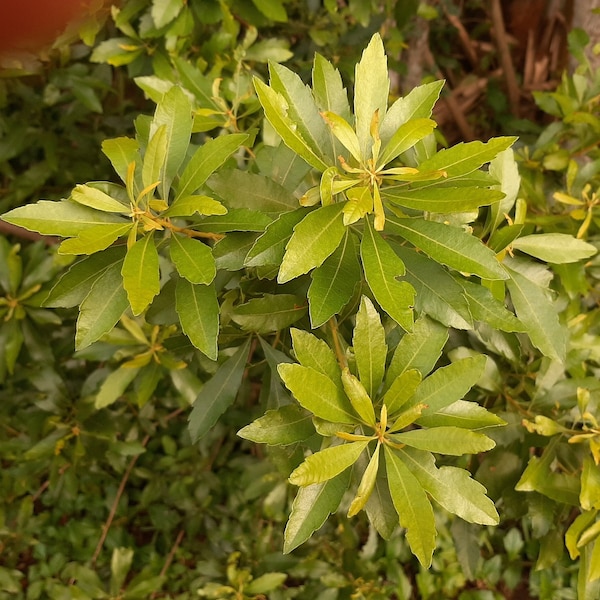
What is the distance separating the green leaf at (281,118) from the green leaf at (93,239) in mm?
246

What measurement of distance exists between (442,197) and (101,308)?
49 cm

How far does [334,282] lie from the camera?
77 cm

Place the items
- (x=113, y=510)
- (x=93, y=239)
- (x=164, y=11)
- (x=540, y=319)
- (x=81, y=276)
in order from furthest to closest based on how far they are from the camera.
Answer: (x=113, y=510) → (x=164, y=11) → (x=540, y=319) → (x=81, y=276) → (x=93, y=239)

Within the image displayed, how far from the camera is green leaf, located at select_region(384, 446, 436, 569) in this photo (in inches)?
29.0

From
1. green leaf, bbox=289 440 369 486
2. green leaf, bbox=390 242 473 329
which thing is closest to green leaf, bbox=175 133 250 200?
green leaf, bbox=390 242 473 329

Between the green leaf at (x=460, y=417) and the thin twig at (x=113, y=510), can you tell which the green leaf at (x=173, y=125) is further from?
the thin twig at (x=113, y=510)

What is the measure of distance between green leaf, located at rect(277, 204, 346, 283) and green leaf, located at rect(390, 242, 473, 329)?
0.49 feet

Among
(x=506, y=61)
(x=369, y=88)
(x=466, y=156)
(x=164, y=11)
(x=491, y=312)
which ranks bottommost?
(x=506, y=61)

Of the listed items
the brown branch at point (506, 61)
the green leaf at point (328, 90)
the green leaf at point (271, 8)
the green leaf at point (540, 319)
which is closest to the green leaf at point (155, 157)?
the green leaf at point (328, 90)

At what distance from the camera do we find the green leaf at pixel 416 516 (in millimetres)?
736

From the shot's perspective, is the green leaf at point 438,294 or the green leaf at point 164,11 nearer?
the green leaf at point 438,294

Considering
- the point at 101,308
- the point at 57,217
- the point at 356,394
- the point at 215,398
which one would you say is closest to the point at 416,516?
the point at 356,394

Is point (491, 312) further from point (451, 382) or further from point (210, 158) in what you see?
point (210, 158)

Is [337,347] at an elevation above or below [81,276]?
below
